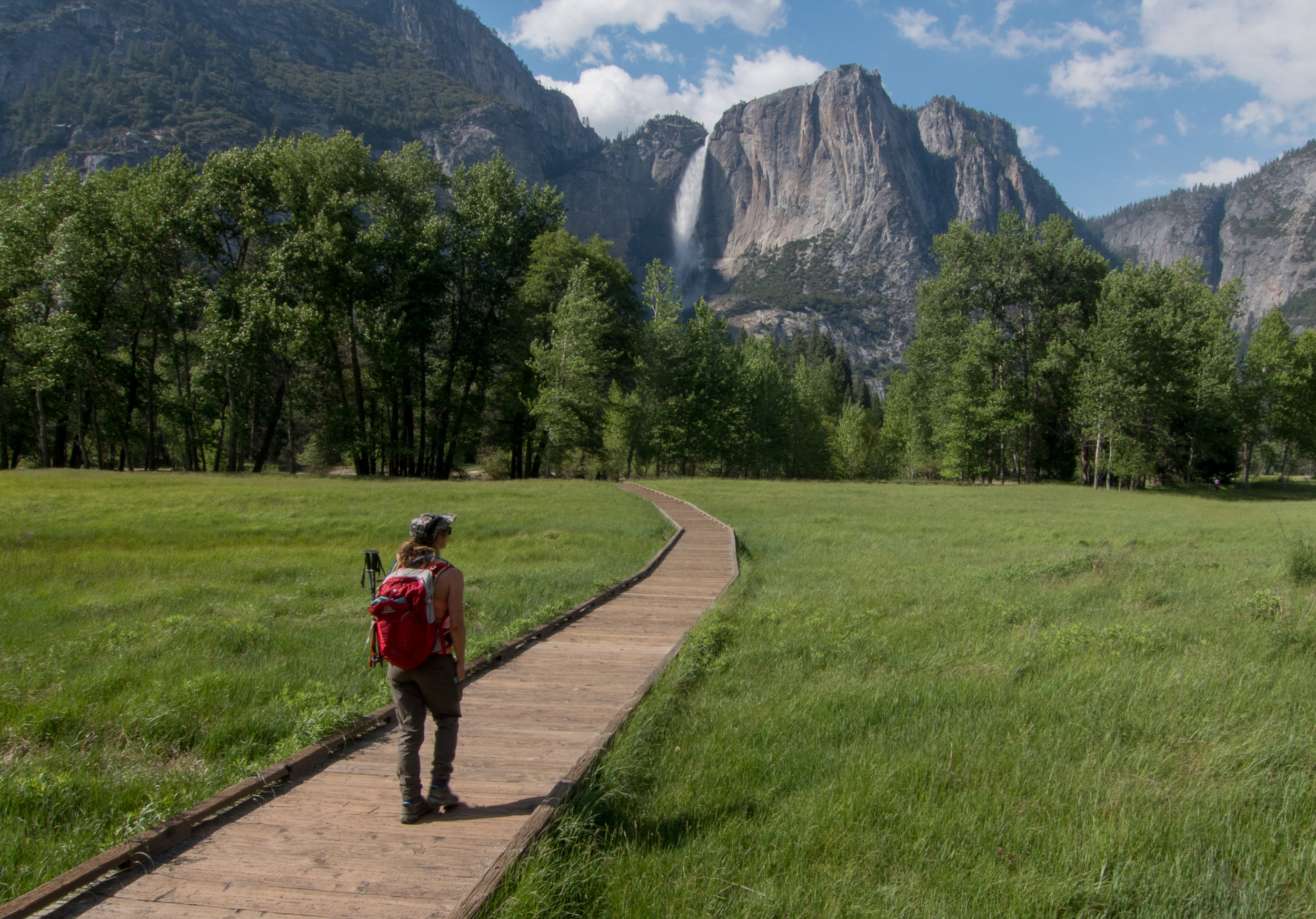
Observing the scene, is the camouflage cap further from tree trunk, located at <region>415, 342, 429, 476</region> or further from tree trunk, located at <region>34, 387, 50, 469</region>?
tree trunk, located at <region>34, 387, 50, 469</region>

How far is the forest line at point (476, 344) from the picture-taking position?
120 feet

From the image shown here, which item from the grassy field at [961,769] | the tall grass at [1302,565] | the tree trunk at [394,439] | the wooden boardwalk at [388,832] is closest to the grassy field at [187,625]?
the wooden boardwalk at [388,832]

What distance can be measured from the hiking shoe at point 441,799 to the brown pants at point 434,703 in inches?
1.2

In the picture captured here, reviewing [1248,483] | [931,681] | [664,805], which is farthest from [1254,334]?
[664,805]

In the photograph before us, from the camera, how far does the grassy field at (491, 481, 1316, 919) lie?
3.64 m

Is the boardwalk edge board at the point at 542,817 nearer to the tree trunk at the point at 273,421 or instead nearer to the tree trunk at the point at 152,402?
the tree trunk at the point at 273,421

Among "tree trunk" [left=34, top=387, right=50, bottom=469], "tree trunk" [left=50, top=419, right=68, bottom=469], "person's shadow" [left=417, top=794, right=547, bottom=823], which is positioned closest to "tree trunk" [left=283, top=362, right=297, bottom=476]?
"tree trunk" [left=34, top=387, right=50, bottom=469]

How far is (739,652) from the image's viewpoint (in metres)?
8.06

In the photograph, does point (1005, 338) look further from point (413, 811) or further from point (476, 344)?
point (413, 811)

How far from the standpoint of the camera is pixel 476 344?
4328cm

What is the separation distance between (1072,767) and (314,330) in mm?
38278

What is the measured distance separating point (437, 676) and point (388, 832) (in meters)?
0.94

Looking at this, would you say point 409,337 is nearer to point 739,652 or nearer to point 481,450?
point 481,450

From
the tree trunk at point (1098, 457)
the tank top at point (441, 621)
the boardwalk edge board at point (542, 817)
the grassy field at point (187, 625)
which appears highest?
the tree trunk at point (1098, 457)
